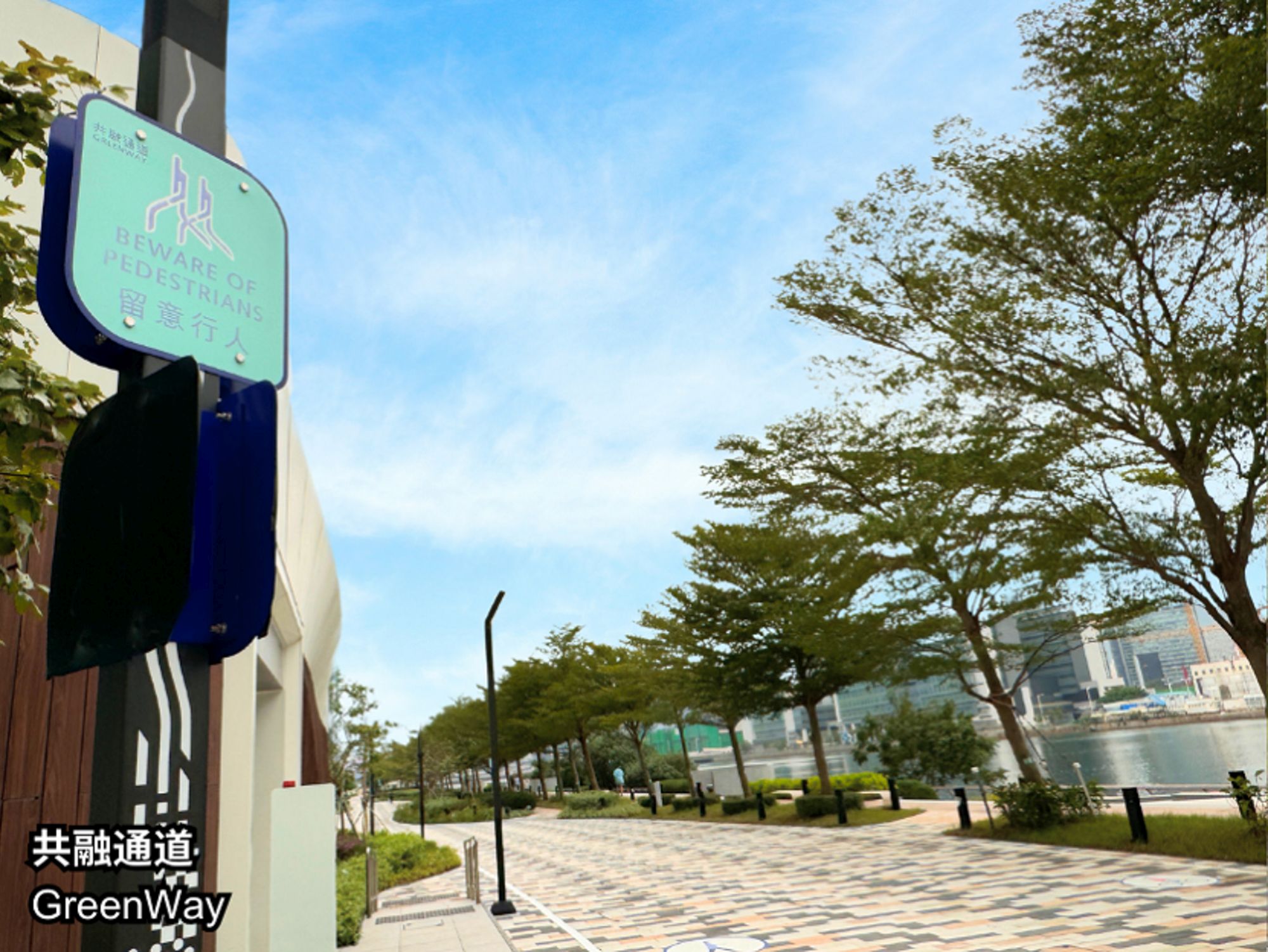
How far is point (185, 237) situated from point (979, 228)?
1423 centimetres

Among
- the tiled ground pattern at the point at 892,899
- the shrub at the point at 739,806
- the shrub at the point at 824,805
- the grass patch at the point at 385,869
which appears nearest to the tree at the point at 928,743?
the shrub at the point at 739,806

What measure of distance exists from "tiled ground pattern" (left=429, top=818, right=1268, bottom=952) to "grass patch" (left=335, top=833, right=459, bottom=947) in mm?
2285

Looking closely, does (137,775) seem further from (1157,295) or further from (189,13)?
(1157,295)

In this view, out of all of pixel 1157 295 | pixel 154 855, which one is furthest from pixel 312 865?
pixel 1157 295

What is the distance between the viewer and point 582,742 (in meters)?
45.3

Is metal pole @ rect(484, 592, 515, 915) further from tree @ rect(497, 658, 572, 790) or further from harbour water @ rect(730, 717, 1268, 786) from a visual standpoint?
tree @ rect(497, 658, 572, 790)

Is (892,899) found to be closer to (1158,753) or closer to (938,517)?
(938,517)

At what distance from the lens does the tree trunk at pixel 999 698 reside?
17609mm

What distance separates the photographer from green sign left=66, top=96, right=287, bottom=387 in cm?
199

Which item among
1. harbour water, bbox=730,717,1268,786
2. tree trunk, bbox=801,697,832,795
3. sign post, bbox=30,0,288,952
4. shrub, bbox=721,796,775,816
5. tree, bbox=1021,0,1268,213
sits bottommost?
harbour water, bbox=730,717,1268,786

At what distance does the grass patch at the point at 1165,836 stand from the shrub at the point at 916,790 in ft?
41.3

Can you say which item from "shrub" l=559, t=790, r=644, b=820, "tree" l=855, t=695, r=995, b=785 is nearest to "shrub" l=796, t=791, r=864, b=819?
"tree" l=855, t=695, r=995, b=785

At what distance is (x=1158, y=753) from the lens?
146ft

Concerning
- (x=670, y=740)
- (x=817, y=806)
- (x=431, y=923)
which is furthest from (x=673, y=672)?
(x=670, y=740)
